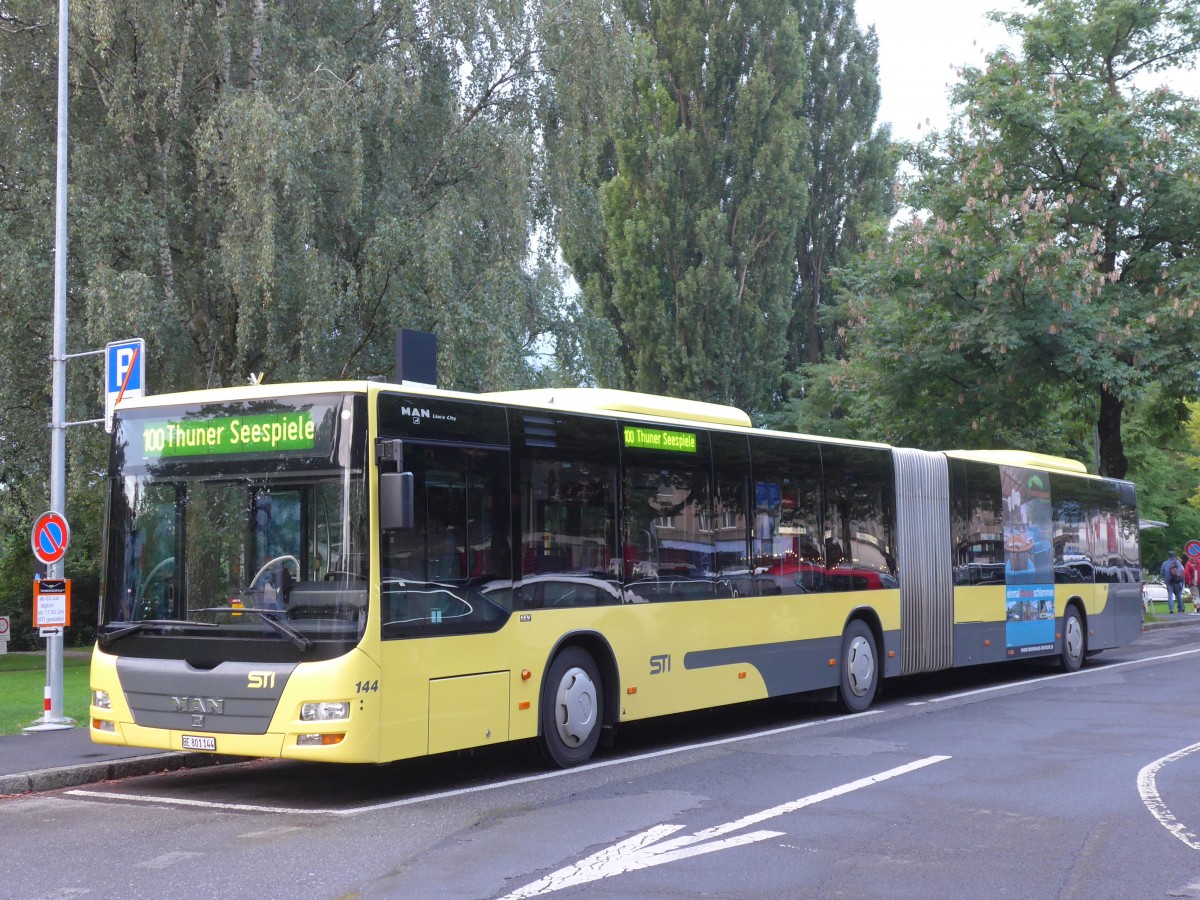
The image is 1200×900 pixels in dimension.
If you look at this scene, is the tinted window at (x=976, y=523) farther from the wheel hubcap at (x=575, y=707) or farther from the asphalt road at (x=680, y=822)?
the wheel hubcap at (x=575, y=707)

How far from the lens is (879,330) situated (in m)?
28.7

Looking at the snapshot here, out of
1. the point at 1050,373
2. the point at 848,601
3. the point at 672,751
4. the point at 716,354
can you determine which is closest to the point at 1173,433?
the point at 1050,373

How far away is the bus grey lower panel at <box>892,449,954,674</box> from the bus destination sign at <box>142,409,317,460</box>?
900cm

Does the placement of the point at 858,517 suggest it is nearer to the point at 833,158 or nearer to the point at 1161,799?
the point at 1161,799

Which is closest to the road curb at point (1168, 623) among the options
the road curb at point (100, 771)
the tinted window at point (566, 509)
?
the tinted window at point (566, 509)

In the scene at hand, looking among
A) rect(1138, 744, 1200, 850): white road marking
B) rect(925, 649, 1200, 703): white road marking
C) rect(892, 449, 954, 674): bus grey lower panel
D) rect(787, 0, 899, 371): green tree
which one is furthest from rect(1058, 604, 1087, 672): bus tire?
rect(787, 0, 899, 371): green tree

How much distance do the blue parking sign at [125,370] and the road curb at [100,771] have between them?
13.1 ft

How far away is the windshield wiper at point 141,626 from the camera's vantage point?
32.0 feet

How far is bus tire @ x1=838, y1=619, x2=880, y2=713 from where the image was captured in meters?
15.3

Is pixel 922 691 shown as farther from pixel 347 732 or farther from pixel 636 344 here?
pixel 636 344

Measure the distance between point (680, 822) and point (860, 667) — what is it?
292 inches

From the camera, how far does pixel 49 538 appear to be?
13.6 m

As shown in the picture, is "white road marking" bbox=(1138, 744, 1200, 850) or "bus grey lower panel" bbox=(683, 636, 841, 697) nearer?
"white road marking" bbox=(1138, 744, 1200, 850)

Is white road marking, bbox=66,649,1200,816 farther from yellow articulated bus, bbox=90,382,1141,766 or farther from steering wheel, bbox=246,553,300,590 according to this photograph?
steering wheel, bbox=246,553,300,590
